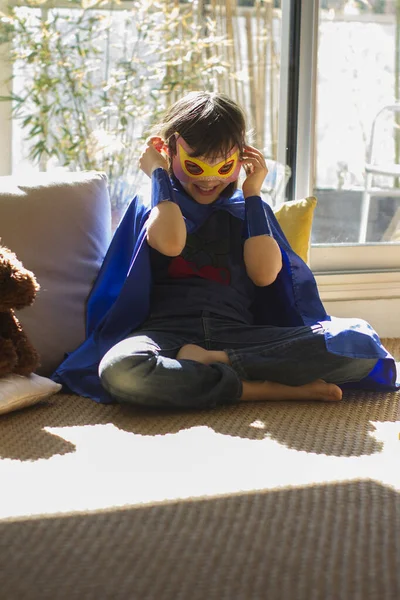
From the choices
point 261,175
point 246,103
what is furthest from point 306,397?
point 246,103

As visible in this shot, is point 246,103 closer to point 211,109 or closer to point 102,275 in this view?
point 211,109

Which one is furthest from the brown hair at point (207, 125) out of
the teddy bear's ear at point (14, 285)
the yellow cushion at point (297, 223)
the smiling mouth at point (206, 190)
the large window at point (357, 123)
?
the large window at point (357, 123)

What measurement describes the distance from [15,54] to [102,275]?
83cm

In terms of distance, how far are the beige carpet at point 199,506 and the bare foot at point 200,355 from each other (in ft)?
0.43

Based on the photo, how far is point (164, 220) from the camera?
6.11 feet

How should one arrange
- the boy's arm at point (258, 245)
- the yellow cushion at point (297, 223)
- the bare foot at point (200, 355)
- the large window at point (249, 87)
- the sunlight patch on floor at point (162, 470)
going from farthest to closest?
1. the large window at point (249, 87)
2. the yellow cushion at point (297, 223)
3. the boy's arm at point (258, 245)
4. the bare foot at point (200, 355)
5. the sunlight patch on floor at point (162, 470)

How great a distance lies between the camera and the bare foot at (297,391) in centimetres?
182

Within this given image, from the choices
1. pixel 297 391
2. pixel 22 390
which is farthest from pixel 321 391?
pixel 22 390

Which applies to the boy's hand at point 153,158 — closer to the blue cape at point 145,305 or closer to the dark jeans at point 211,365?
the blue cape at point 145,305

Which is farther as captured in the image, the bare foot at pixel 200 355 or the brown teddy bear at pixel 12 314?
the bare foot at pixel 200 355

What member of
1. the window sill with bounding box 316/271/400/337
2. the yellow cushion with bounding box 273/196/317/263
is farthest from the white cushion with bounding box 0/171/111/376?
the window sill with bounding box 316/271/400/337

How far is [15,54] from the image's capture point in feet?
7.88

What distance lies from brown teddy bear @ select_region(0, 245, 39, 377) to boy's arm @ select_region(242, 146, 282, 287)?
53 centimetres

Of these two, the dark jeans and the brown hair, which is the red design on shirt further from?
the brown hair
